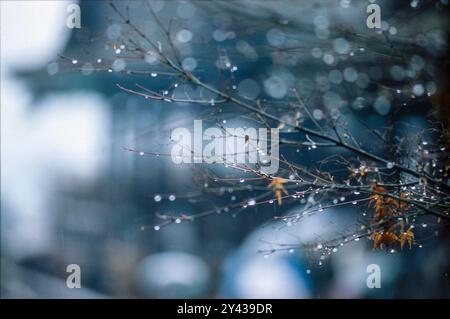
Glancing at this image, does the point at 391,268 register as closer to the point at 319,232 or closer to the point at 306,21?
the point at 319,232

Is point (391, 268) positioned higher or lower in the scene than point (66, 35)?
lower

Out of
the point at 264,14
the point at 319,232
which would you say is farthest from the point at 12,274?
the point at 264,14
